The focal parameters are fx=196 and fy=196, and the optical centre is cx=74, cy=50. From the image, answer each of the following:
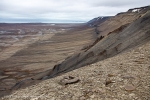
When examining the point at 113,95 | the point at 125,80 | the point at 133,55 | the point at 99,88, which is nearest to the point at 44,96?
the point at 99,88

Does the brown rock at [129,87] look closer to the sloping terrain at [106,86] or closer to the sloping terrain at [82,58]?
the sloping terrain at [106,86]

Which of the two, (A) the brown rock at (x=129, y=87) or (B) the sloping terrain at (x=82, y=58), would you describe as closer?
(A) the brown rock at (x=129, y=87)

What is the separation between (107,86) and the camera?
7.34 metres

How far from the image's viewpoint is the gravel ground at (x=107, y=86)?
21.8 ft

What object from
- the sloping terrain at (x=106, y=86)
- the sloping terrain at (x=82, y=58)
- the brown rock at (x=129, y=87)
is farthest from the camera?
the sloping terrain at (x=82, y=58)

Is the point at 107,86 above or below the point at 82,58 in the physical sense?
above

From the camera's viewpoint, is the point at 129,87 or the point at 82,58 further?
the point at 82,58

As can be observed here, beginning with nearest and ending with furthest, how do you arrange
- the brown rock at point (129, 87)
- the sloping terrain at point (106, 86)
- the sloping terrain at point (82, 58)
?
the sloping terrain at point (106, 86) < the brown rock at point (129, 87) < the sloping terrain at point (82, 58)

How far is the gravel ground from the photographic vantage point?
6.64m

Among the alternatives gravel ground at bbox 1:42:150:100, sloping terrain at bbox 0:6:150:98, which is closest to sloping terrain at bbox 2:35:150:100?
gravel ground at bbox 1:42:150:100

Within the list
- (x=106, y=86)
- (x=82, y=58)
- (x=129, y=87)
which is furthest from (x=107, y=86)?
(x=82, y=58)

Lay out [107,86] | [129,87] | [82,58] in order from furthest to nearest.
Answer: [82,58] < [107,86] < [129,87]

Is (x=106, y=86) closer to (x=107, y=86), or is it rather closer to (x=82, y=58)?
(x=107, y=86)

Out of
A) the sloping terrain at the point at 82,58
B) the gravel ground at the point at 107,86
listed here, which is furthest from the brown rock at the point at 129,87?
the sloping terrain at the point at 82,58
